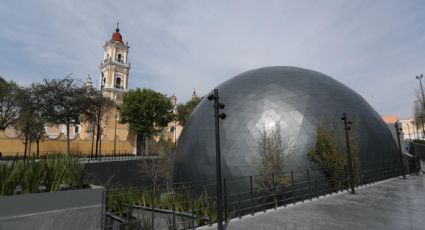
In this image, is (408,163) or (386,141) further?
(408,163)

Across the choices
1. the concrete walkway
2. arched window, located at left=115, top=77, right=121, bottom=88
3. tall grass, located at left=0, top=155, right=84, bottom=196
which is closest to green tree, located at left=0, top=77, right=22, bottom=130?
arched window, located at left=115, top=77, right=121, bottom=88

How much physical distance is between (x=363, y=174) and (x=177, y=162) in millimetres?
13852

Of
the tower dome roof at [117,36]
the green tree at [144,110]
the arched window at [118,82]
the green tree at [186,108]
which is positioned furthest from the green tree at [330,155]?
the tower dome roof at [117,36]

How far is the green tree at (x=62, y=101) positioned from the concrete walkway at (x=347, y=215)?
2895 cm

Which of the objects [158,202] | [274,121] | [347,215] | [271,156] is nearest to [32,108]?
[158,202]

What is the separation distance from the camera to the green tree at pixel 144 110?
47188 mm

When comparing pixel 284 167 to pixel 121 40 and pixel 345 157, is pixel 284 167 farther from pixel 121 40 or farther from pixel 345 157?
pixel 121 40

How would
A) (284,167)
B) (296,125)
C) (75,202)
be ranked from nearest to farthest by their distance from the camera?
(75,202)
(284,167)
(296,125)

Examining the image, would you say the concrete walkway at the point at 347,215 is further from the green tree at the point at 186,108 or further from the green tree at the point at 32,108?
the green tree at the point at 186,108

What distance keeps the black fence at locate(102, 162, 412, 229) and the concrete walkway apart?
0.72 metres

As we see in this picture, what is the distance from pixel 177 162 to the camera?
71.8 ft

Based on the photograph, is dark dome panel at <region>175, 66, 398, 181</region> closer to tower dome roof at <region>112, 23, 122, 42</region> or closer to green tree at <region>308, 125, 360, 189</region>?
green tree at <region>308, 125, 360, 189</region>

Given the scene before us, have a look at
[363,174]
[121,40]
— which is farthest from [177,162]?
[121,40]

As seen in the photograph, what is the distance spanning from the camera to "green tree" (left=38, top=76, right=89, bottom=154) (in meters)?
32.1
